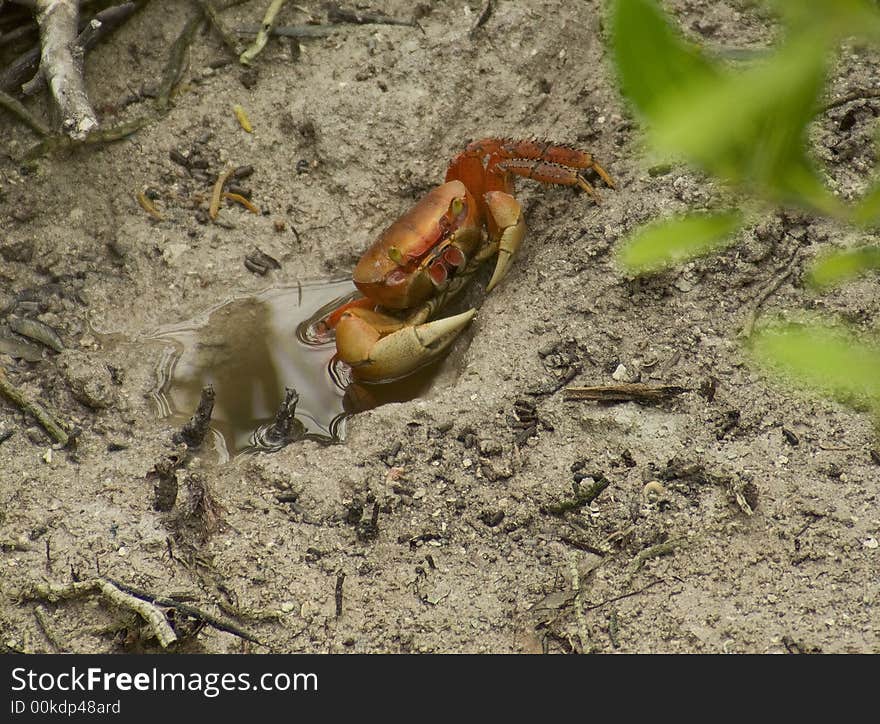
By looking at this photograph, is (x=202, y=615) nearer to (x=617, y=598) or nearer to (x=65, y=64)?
(x=617, y=598)

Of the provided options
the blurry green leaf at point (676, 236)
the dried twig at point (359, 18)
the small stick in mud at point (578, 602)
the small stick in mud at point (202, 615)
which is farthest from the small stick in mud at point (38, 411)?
the blurry green leaf at point (676, 236)

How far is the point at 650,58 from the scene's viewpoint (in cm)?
61

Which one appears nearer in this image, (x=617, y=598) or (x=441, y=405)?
(x=617, y=598)

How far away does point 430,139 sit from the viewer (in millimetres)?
4551

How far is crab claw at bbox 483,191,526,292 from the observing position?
4.18 metres

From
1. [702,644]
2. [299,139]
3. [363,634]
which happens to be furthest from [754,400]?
[299,139]

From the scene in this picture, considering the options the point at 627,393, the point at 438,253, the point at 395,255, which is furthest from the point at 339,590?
the point at 438,253

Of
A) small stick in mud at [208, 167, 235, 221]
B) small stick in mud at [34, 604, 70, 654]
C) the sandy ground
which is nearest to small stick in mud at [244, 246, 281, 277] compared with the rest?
the sandy ground

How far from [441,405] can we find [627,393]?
0.68 metres

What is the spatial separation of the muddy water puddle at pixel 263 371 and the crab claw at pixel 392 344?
8 cm

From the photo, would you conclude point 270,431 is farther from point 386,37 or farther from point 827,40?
point 827,40

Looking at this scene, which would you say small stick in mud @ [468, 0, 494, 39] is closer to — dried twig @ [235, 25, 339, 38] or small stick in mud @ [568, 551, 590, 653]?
dried twig @ [235, 25, 339, 38]

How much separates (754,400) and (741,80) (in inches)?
107

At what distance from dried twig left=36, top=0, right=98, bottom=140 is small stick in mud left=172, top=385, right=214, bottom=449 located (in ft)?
3.71
